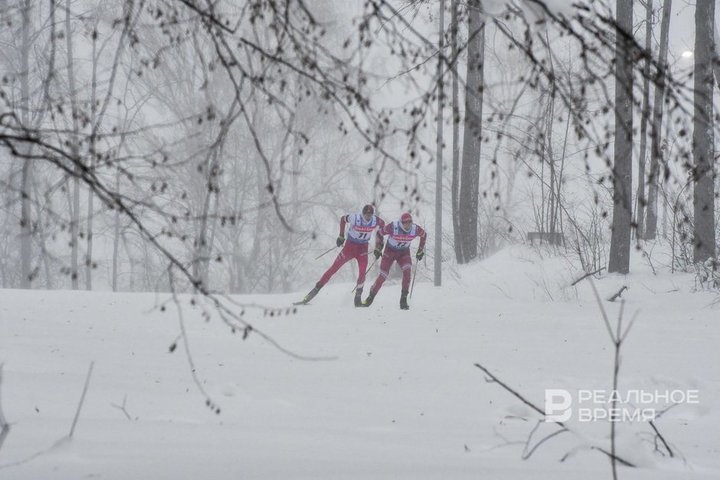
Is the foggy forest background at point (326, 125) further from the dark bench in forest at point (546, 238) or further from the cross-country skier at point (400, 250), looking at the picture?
the cross-country skier at point (400, 250)

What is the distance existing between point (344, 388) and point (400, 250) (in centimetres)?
581

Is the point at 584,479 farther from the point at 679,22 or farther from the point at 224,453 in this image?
the point at 679,22

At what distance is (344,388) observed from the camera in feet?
16.6

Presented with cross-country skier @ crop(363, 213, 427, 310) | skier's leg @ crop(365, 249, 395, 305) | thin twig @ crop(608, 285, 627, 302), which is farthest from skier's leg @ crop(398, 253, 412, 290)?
thin twig @ crop(608, 285, 627, 302)

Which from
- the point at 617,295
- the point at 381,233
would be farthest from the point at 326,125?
the point at 617,295

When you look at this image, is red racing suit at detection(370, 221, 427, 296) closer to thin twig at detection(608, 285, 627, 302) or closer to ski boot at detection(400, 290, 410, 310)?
ski boot at detection(400, 290, 410, 310)

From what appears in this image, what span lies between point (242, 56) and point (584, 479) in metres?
17.7

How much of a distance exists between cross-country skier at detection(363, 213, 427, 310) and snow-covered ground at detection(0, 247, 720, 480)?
1.13 ft

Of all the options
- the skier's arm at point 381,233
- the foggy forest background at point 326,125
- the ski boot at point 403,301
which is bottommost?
the ski boot at point 403,301

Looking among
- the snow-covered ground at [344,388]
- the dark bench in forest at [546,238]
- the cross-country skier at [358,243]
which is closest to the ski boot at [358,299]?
the cross-country skier at [358,243]

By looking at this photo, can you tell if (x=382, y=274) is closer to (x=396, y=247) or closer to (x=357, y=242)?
(x=396, y=247)

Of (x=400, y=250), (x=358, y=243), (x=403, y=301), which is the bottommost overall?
(x=403, y=301)

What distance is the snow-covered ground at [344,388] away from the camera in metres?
2.95

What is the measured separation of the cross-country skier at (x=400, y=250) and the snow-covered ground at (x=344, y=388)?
0.34 metres
